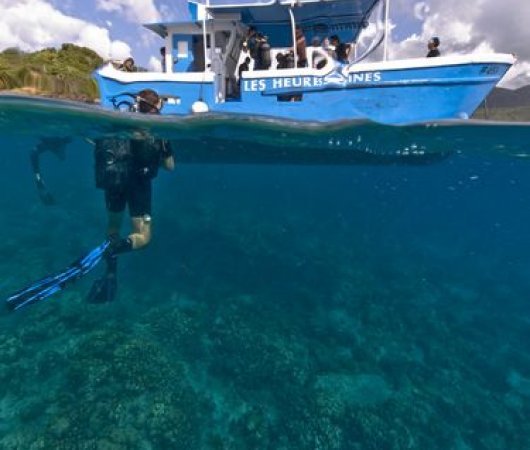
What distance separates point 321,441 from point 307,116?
9038 millimetres

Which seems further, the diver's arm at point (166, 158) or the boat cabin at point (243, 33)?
the boat cabin at point (243, 33)

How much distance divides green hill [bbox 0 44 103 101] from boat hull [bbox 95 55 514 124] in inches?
131

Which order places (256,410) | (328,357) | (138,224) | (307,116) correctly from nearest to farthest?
(256,410) < (138,224) < (328,357) < (307,116)

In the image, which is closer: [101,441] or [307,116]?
[101,441]

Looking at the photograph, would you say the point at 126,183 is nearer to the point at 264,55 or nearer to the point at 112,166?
the point at 112,166

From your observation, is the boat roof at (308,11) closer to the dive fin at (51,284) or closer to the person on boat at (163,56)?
the person on boat at (163,56)

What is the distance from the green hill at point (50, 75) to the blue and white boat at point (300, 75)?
10.7 feet

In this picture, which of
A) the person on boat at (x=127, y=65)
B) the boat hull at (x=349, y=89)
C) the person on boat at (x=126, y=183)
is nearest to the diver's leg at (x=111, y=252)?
the person on boat at (x=126, y=183)

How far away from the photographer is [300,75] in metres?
12.5

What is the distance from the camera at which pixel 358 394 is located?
31.3ft

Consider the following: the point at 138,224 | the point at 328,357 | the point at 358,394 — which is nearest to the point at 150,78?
the point at 138,224

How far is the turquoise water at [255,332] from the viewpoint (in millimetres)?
8242

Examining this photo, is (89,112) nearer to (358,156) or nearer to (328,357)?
(328,357)

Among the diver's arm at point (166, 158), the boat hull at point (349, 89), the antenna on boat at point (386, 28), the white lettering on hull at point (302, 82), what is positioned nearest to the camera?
the diver's arm at point (166, 158)
